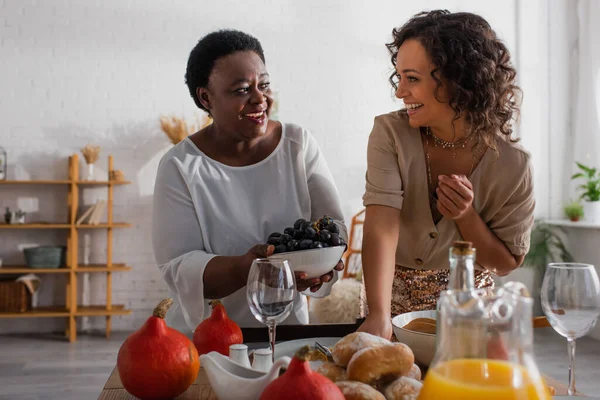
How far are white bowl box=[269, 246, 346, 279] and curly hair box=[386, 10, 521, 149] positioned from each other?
470 mm

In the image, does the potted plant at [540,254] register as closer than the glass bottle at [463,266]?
No

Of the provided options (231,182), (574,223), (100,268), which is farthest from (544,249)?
(231,182)

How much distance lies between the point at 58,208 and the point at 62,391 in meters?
2.15

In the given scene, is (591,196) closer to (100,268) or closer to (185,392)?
(100,268)

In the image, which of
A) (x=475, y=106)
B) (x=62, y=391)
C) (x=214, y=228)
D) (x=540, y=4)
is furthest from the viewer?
(x=540, y=4)

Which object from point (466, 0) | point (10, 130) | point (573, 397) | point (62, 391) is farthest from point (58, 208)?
point (573, 397)

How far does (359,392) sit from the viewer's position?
0.73 meters

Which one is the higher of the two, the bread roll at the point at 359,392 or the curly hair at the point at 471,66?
the curly hair at the point at 471,66

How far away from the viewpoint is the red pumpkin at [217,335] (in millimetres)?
1057

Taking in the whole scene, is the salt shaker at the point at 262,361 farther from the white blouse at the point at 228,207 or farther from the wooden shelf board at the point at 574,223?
the wooden shelf board at the point at 574,223

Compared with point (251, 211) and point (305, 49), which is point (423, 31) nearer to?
point (251, 211)

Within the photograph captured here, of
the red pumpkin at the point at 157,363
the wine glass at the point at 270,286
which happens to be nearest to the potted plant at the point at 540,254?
the wine glass at the point at 270,286

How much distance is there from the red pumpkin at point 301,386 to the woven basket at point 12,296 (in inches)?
196

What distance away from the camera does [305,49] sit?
18.6 ft
